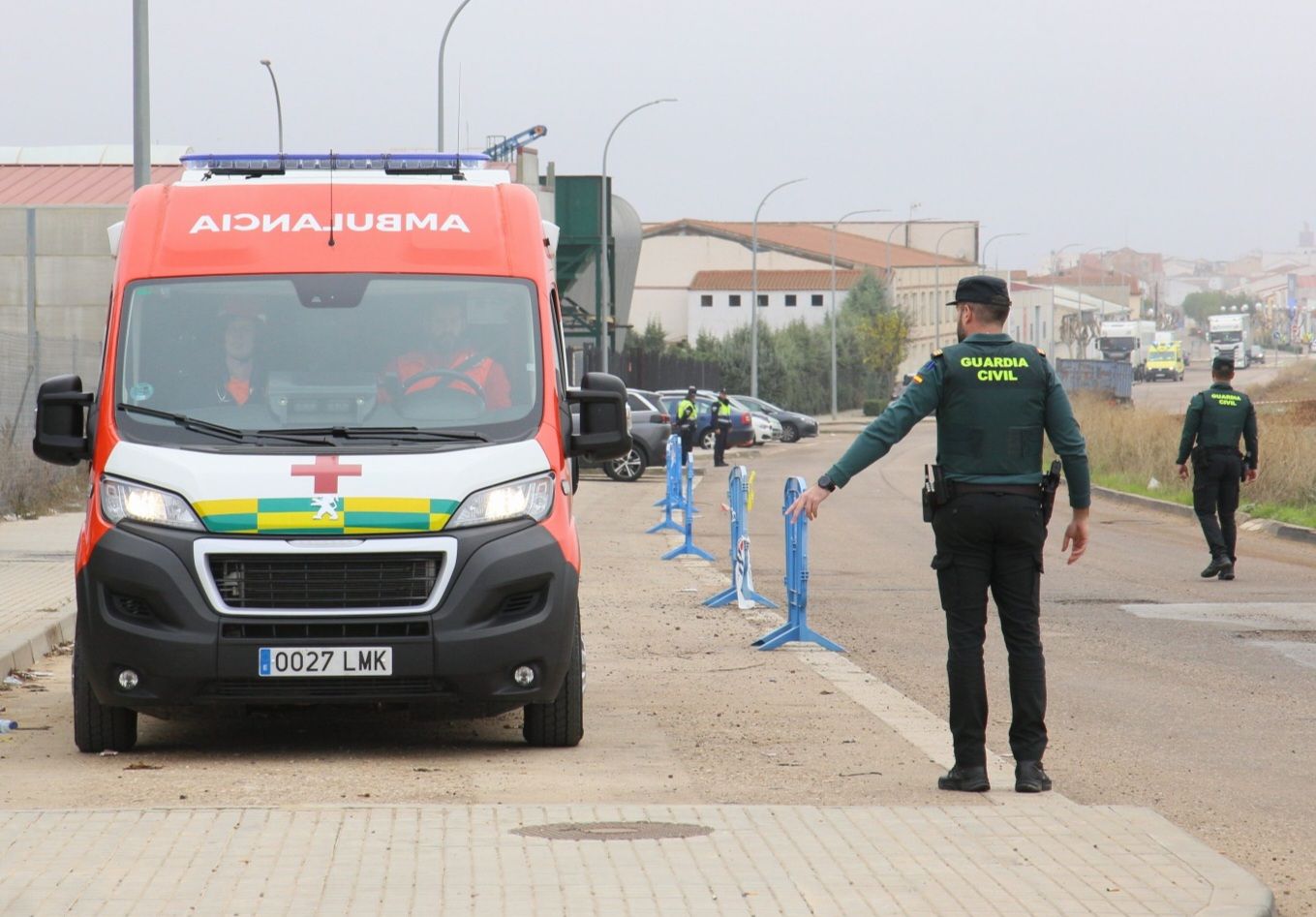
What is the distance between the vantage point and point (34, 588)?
1504 centimetres

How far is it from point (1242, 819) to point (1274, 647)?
211 inches

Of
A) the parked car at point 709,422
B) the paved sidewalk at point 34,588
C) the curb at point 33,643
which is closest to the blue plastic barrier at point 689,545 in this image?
the paved sidewalk at point 34,588

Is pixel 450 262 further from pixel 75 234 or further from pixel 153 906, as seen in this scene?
pixel 75 234

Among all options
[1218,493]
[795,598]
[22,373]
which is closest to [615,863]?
[795,598]

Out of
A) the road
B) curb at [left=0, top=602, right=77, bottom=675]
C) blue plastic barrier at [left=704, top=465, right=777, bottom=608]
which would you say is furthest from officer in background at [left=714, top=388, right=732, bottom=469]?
curb at [left=0, top=602, right=77, bottom=675]

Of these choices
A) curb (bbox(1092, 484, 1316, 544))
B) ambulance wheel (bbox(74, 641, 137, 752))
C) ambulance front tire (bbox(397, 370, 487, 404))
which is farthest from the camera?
curb (bbox(1092, 484, 1316, 544))

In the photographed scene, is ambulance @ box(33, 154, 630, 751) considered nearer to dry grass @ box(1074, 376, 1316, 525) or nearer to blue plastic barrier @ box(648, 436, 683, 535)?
blue plastic barrier @ box(648, 436, 683, 535)

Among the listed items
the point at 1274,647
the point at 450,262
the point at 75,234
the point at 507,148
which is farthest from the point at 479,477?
the point at 507,148

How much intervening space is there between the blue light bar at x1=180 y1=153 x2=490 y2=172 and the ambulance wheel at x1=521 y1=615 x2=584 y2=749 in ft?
8.10

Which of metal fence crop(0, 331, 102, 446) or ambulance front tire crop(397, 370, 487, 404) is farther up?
ambulance front tire crop(397, 370, 487, 404)

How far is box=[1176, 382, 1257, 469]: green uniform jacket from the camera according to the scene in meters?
17.3

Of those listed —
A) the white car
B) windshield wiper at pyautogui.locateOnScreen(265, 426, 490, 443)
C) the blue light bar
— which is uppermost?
A: the blue light bar

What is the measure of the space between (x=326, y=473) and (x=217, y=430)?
0.62 meters

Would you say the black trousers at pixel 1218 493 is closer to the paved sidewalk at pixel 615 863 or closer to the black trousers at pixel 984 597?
the black trousers at pixel 984 597
